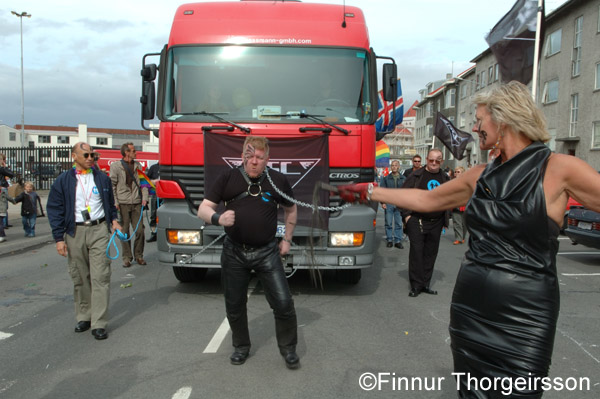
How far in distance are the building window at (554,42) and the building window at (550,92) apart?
1.73 metres

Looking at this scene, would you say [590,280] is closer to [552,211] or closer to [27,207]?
[552,211]

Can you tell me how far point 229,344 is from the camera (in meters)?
4.67

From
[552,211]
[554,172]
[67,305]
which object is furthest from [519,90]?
[67,305]

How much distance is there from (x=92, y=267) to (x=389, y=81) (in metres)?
4.28

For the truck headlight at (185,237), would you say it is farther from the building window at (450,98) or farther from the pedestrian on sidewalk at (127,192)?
the building window at (450,98)

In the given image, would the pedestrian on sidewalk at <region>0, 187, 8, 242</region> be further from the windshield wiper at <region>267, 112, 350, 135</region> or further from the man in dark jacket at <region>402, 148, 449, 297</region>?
the man in dark jacket at <region>402, 148, 449, 297</region>

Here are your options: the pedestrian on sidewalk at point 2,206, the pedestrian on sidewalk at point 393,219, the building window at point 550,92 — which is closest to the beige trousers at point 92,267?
the pedestrian on sidewalk at point 393,219

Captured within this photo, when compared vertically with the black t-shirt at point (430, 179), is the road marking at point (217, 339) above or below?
below

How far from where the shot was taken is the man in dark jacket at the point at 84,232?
194 inches

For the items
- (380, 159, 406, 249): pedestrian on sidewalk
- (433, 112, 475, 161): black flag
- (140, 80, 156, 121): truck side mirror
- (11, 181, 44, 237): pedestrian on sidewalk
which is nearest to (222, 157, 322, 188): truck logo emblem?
(140, 80, 156, 121): truck side mirror

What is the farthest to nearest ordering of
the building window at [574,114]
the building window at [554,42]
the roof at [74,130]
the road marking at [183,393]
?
the roof at [74,130] < the building window at [554,42] < the building window at [574,114] < the road marking at [183,393]

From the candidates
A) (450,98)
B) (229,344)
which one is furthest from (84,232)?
(450,98)

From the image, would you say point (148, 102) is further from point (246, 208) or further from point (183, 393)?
point (183, 393)

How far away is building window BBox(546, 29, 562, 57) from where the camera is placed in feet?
96.5
